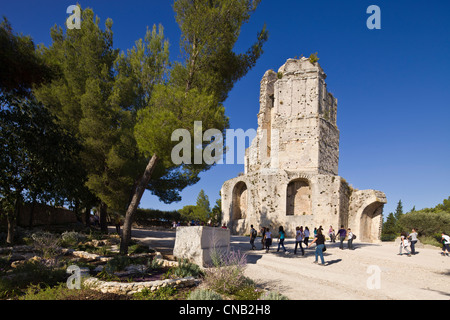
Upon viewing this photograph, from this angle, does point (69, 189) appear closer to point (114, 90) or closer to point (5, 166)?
point (5, 166)

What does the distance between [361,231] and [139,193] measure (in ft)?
65.3

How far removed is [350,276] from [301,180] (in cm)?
1595

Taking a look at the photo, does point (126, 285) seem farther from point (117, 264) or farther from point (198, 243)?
point (198, 243)

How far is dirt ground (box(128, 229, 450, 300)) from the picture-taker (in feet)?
21.7

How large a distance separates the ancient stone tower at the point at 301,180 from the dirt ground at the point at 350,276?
10.1 metres

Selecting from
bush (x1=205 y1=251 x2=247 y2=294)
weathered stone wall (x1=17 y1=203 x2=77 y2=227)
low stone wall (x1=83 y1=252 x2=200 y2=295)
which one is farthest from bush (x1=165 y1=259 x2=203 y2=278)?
weathered stone wall (x1=17 y1=203 x2=77 y2=227)

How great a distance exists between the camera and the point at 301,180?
2420cm

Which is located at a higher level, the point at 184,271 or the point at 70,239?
the point at 184,271

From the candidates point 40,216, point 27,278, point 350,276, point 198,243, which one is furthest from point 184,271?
point 40,216

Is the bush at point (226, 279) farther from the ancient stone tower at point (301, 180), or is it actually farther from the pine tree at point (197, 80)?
the ancient stone tower at point (301, 180)

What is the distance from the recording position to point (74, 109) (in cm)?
1477

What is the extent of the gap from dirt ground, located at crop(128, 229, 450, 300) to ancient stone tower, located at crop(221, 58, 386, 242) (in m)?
10.1

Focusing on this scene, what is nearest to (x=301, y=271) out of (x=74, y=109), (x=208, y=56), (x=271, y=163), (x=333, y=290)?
(x=333, y=290)

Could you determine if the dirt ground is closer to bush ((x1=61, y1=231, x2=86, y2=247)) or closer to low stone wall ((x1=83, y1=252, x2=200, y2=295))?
low stone wall ((x1=83, y1=252, x2=200, y2=295))
